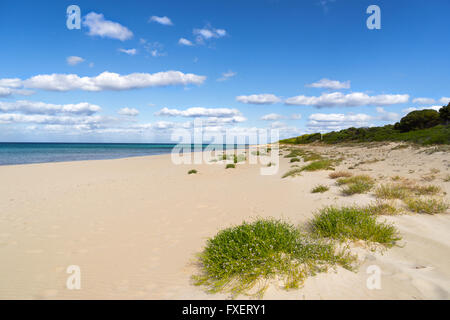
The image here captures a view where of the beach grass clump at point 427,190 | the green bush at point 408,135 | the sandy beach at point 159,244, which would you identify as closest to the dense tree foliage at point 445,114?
the green bush at point 408,135

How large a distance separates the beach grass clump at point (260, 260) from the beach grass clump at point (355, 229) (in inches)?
26.3

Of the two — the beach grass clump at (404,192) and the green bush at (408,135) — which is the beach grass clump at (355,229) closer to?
the beach grass clump at (404,192)

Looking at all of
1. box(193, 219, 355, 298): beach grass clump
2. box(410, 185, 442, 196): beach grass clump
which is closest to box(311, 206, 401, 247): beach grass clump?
box(193, 219, 355, 298): beach grass clump

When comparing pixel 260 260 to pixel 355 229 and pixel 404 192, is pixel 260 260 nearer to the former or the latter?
pixel 355 229

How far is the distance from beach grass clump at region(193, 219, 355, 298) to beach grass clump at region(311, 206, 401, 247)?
0.67 meters

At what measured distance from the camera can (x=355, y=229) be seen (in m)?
4.59

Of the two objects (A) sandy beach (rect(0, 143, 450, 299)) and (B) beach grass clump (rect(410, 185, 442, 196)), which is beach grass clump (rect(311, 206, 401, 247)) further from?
(B) beach grass clump (rect(410, 185, 442, 196))

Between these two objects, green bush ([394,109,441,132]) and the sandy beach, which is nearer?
the sandy beach

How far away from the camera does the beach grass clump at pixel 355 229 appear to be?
4523 mm

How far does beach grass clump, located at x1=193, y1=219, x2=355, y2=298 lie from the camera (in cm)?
336

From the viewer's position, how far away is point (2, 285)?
12.8 ft

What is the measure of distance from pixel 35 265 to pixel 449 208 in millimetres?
9906

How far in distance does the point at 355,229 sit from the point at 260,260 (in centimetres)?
226
